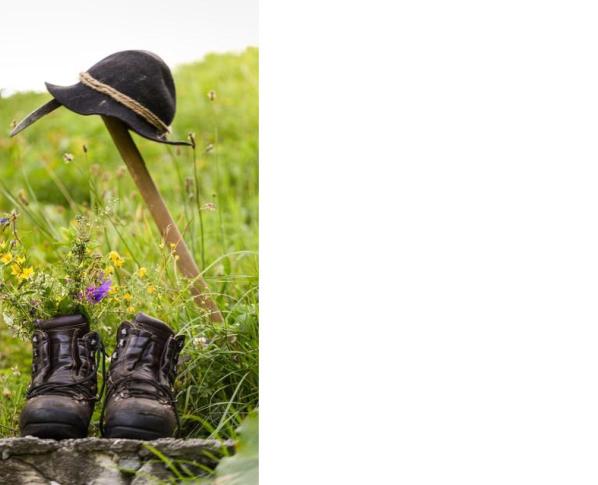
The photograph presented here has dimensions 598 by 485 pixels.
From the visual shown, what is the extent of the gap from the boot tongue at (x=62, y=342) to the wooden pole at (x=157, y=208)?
0.92 ft

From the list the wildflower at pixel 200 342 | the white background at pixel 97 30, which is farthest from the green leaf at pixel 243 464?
the white background at pixel 97 30

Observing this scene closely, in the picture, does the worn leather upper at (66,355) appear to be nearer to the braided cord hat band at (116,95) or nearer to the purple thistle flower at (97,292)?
the purple thistle flower at (97,292)

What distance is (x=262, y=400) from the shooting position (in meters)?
1.63

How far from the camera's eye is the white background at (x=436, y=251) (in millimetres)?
1545

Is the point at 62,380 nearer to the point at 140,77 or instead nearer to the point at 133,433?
the point at 133,433

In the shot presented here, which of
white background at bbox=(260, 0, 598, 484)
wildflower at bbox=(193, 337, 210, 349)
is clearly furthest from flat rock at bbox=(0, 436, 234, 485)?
wildflower at bbox=(193, 337, 210, 349)

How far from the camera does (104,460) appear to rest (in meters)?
1.62

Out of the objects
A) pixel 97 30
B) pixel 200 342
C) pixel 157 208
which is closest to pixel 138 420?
pixel 200 342

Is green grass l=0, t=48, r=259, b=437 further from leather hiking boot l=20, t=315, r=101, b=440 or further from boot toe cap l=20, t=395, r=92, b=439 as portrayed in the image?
boot toe cap l=20, t=395, r=92, b=439

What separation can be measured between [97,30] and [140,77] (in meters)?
0.28

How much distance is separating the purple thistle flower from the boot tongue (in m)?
0.07

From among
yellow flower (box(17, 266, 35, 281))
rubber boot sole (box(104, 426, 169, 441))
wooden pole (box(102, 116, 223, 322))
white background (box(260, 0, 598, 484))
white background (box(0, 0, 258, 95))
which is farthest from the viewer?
white background (box(0, 0, 258, 95))

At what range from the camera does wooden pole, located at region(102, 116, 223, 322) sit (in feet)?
6.31

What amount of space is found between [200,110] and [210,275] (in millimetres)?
1204
